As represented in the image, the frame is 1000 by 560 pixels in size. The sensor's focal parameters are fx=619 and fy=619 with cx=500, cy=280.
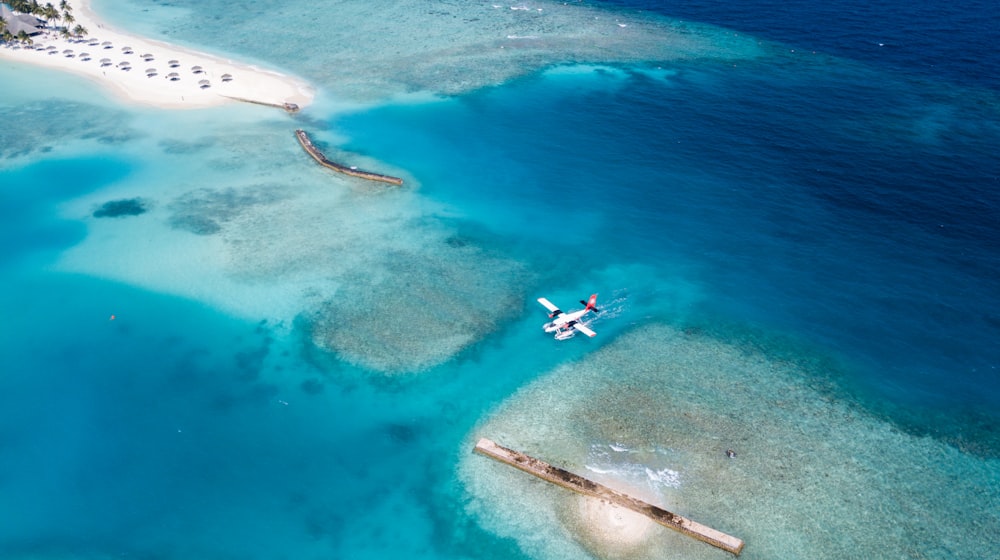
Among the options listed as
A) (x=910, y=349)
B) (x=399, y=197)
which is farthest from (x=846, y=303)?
(x=399, y=197)

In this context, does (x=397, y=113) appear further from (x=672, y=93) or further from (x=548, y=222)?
(x=672, y=93)

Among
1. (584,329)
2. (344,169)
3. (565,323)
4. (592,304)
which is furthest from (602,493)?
(344,169)

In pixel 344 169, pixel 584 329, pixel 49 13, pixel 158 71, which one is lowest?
pixel 584 329

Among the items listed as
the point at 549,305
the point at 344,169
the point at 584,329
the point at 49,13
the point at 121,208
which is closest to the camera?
the point at 584,329

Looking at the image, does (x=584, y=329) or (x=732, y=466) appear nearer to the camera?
(x=732, y=466)

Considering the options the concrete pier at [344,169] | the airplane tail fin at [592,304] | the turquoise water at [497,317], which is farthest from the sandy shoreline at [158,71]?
the airplane tail fin at [592,304]

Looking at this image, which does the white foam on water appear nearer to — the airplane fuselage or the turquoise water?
the turquoise water

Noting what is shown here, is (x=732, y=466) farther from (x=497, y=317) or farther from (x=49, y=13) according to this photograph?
(x=49, y=13)
